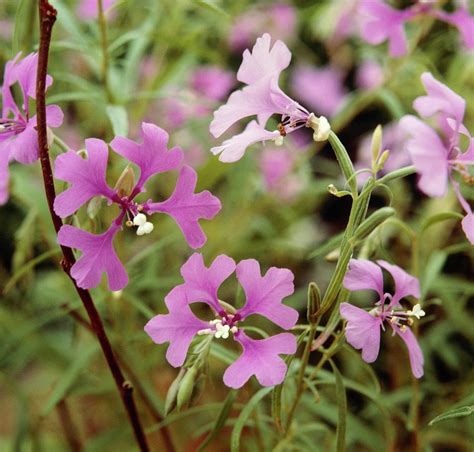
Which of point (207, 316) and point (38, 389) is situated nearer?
point (207, 316)

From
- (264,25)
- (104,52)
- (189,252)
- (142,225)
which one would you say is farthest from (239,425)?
(264,25)

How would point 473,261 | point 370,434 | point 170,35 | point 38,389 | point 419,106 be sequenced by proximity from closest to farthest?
point 419,106 → point 370,434 → point 170,35 → point 473,261 → point 38,389

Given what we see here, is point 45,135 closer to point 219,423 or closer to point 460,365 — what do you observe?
point 219,423

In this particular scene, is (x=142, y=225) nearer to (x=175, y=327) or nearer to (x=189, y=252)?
(x=175, y=327)

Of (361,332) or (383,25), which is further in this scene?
(383,25)

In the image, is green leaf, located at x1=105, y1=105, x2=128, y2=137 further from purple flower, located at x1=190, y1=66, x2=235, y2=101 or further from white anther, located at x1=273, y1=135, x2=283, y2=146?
purple flower, located at x1=190, y1=66, x2=235, y2=101

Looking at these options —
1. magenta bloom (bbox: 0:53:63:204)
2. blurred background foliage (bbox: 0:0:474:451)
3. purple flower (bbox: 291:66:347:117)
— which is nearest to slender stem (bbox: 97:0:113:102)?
blurred background foliage (bbox: 0:0:474:451)

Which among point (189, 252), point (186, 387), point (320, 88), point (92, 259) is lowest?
point (189, 252)

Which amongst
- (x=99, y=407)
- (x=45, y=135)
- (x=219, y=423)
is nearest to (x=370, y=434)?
(x=219, y=423)
